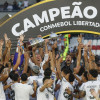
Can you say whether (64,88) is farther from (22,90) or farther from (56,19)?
(56,19)

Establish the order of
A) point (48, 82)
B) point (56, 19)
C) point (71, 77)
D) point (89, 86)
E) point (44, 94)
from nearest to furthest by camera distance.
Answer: point (48, 82) → point (89, 86) → point (44, 94) → point (71, 77) → point (56, 19)

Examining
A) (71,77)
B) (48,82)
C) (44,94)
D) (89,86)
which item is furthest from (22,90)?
(89,86)

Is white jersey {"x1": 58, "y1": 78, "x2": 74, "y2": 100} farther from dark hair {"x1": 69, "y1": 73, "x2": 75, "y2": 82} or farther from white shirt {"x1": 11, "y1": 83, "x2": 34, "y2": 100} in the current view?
white shirt {"x1": 11, "y1": 83, "x2": 34, "y2": 100}

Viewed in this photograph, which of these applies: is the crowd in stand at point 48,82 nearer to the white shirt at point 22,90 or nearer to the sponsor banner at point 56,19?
the white shirt at point 22,90

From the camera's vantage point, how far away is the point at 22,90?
7484 millimetres

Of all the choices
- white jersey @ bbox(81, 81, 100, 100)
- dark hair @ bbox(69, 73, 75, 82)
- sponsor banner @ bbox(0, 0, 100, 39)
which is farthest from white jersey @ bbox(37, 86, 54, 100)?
sponsor banner @ bbox(0, 0, 100, 39)

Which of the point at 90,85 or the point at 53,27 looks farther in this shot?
the point at 53,27

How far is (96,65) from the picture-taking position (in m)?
8.72

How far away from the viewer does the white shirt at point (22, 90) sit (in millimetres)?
7473

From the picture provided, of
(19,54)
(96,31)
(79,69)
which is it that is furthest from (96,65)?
(96,31)

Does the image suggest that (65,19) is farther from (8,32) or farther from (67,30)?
(8,32)

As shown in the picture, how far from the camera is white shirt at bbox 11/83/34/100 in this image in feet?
24.5

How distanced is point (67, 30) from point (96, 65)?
322 cm

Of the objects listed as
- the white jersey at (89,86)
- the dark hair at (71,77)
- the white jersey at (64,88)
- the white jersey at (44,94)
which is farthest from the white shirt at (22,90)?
the white jersey at (89,86)
